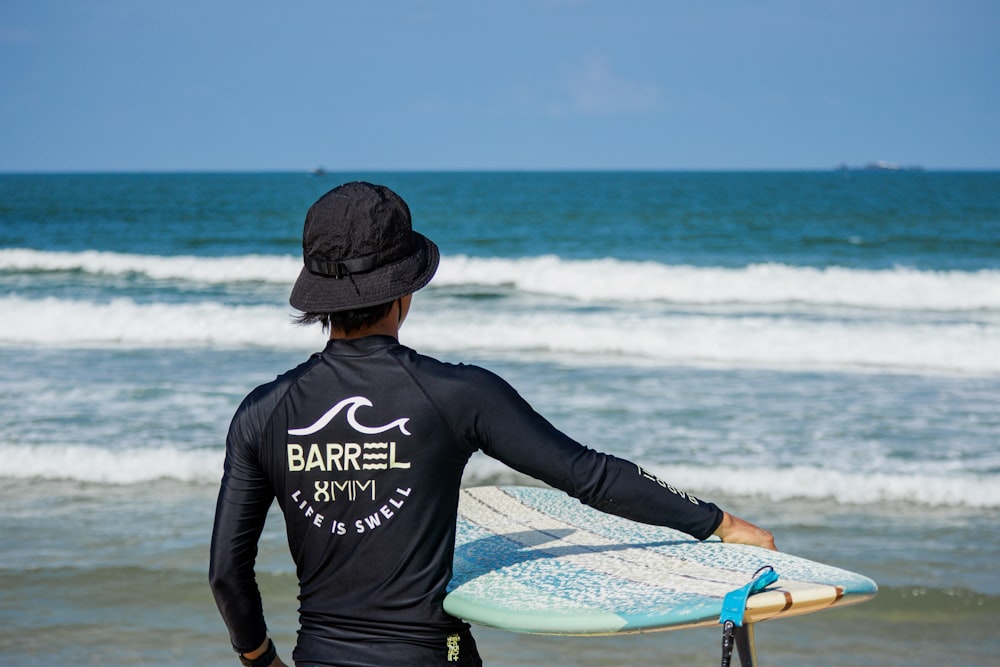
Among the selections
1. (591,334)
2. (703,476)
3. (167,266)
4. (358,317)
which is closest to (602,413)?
(703,476)

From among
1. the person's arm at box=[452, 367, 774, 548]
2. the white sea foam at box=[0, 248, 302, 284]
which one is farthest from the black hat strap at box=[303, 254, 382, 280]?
the white sea foam at box=[0, 248, 302, 284]

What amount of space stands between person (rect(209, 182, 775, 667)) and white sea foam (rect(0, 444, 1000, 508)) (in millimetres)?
4142

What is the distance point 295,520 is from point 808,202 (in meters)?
43.3

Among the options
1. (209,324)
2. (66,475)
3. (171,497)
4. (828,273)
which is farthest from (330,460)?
(828,273)

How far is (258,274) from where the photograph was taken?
18594mm

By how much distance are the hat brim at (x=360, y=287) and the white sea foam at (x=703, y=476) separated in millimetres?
4285

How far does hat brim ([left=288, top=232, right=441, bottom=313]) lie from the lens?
5.29ft

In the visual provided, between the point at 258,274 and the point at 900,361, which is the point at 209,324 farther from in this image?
the point at 900,361

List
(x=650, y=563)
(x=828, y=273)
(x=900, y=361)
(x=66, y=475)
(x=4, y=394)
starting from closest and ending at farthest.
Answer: (x=650, y=563), (x=66, y=475), (x=4, y=394), (x=900, y=361), (x=828, y=273)

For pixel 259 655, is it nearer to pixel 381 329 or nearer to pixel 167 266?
pixel 381 329

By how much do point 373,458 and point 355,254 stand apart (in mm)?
332

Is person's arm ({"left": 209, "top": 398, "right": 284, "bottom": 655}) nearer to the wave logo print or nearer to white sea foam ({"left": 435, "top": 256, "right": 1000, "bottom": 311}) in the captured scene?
the wave logo print

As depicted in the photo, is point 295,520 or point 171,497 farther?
point 171,497

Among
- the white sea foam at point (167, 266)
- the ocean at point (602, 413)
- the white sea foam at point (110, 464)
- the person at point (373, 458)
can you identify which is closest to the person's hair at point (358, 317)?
the person at point (373, 458)
